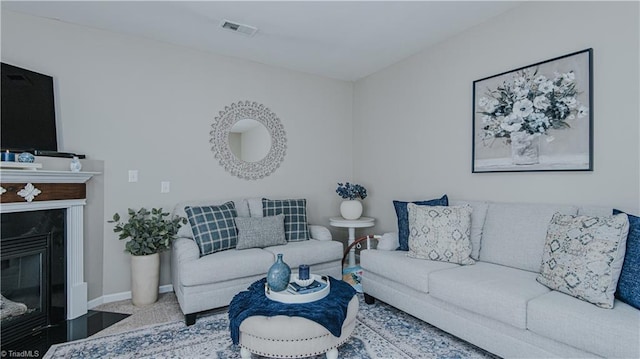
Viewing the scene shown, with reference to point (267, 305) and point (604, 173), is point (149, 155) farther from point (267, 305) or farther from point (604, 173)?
point (604, 173)

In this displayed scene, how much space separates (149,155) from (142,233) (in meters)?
0.82

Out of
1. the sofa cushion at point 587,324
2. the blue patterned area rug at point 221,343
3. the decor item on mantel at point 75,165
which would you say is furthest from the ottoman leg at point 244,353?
the decor item on mantel at point 75,165

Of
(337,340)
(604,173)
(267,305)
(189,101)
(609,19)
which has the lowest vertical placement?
(337,340)

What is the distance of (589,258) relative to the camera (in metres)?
1.80

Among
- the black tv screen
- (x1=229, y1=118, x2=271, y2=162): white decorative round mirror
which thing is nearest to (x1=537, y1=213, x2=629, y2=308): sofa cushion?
(x1=229, y1=118, x2=271, y2=162): white decorative round mirror

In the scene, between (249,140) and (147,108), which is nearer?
(147,108)

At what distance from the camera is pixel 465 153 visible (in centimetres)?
313

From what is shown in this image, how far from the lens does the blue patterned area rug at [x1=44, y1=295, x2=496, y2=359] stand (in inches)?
85.1

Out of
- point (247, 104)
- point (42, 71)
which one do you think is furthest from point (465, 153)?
point (42, 71)

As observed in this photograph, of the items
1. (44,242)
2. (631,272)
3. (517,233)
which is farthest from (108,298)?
(631,272)

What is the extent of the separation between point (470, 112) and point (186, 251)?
2.83 meters

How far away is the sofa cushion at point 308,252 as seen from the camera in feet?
10.2

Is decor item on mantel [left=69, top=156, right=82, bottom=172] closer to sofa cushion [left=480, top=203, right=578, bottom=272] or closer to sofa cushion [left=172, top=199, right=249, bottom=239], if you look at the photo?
sofa cushion [left=172, top=199, right=249, bottom=239]

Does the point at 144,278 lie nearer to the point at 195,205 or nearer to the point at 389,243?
the point at 195,205
